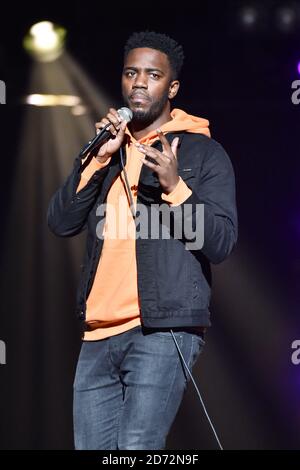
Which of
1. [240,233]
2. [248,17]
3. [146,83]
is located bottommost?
[240,233]

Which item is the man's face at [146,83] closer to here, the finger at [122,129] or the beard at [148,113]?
the beard at [148,113]

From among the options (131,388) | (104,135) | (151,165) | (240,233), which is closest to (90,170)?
(104,135)

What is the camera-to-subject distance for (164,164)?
2340 mm

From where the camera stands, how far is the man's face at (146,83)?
105 inches

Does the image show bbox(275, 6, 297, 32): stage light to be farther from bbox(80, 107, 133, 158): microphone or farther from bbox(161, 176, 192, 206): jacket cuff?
bbox(161, 176, 192, 206): jacket cuff

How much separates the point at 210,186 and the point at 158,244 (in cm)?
23

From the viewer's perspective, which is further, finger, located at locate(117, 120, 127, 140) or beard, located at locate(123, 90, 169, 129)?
beard, located at locate(123, 90, 169, 129)

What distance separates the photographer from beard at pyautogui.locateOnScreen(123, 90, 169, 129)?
8.82ft

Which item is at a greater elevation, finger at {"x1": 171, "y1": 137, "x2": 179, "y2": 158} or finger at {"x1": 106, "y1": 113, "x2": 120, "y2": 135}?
finger at {"x1": 106, "y1": 113, "x2": 120, "y2": 135}

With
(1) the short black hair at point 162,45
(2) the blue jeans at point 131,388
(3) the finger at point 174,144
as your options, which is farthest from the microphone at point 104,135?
(2) the blue jeans at point 131,388

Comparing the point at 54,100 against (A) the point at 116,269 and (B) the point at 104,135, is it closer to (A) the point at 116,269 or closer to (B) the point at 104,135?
(B) the point at 104,135

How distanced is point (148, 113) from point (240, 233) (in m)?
1.85

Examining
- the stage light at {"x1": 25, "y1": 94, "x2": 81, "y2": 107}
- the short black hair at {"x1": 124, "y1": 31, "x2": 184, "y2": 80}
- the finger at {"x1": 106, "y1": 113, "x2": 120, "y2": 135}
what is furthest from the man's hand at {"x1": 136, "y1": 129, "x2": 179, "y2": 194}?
the stage light at {"x1": 25, "y1": 94, "x2": 81, "y2": 107}
